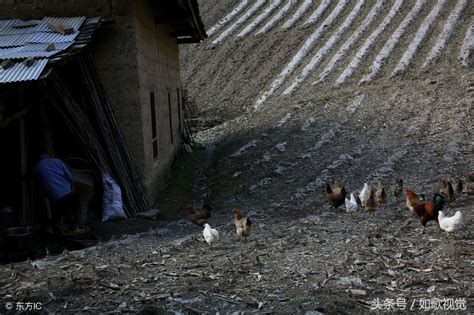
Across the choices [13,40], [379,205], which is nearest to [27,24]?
[13,40]

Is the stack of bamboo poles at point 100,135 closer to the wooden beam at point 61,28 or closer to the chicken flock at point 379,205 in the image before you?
the wooden beam at point 61,28

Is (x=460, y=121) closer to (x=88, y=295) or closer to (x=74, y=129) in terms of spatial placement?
(x=74, y=129)

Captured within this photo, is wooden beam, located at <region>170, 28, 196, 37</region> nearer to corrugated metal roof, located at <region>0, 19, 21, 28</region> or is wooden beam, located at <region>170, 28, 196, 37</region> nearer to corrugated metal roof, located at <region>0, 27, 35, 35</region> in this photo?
Result: corrugated metal roof, located at <region>0, 19, 21, 28</region>

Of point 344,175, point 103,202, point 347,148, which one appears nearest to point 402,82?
point 347,148

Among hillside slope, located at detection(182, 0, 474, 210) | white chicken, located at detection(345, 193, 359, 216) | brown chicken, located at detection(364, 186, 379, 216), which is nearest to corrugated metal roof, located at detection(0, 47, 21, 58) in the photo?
hillside slope, located at detection(182, 0, 474, 210)

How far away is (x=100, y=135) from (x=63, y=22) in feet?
7.18

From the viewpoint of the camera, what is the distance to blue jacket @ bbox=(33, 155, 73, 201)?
8070 millimetres

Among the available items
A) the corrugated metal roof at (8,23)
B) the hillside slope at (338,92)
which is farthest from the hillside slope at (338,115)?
the corrugated metal roof at (8,23)

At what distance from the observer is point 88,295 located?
5395 mm

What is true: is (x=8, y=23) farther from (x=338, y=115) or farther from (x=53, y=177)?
(x=338, y=115)

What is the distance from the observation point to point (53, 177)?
8086 mm

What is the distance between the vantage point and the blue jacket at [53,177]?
8070 millimetres

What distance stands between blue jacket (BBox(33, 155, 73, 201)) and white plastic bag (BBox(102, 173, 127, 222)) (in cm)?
Answer: 100

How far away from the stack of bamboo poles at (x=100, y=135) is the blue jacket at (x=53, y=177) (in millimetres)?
908
